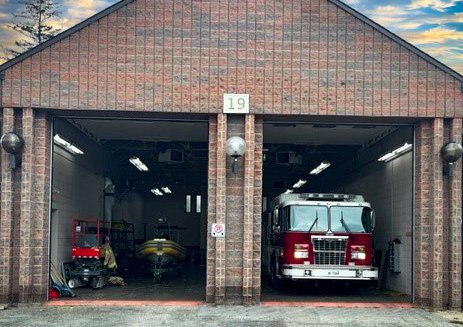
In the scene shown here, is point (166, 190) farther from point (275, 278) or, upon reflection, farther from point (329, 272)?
point (329, 272)

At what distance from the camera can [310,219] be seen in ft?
68.1

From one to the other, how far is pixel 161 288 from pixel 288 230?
4.38 metres

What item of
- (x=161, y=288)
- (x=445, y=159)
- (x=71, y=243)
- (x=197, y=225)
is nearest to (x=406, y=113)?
(x=445, y=159)

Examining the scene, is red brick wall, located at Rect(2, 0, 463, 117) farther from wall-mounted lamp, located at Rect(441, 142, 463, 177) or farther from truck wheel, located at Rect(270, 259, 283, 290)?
truck wheel, located at Rect(270, 259, 283, 290)

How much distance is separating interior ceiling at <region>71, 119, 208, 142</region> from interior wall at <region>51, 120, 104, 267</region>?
18.0 inches

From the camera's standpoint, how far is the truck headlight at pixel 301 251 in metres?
20.4

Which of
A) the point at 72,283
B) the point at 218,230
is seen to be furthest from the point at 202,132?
the point at 218,230

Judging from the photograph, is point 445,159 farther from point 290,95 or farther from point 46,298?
point 46,298

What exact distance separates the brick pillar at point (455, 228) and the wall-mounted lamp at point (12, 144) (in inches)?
394

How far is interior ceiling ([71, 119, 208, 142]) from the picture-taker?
827 inches

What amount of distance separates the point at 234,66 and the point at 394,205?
739 cm

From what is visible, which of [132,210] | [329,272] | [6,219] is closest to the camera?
[6,219]

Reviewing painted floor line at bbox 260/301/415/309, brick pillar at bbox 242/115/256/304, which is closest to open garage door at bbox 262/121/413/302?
painted floor line at bbox 260/301/415/309

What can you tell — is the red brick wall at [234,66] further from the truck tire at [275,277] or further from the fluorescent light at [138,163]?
the fluorescent light at [138,163]
